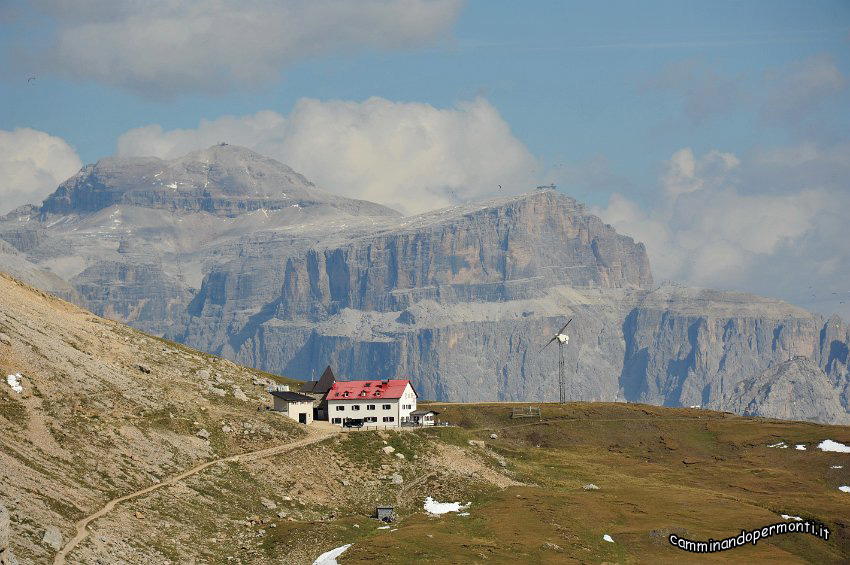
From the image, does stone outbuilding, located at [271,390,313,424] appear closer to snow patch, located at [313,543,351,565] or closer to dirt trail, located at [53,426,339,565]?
dirt trail, located at [53,426,339,565]

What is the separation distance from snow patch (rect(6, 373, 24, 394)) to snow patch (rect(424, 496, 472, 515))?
4579cm

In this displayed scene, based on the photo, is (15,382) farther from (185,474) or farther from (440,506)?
(440,506)

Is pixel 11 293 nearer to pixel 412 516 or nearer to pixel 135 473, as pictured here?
pixel 135 473

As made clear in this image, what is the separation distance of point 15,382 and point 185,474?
19.8 meters

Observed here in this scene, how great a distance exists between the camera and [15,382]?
13375cm

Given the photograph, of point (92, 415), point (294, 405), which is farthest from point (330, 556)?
point (294, 405)

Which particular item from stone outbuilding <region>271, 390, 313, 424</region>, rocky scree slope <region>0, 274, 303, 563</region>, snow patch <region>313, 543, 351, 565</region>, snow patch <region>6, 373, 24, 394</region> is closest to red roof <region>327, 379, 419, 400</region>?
stone outbuilding <region>271, 390, 313, 424</region>

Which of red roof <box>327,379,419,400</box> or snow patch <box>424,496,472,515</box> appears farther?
red roof <box>327,379,419,400</box>

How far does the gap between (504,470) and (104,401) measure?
55245 millimetres

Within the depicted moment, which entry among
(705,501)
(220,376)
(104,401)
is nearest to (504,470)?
(705,501)

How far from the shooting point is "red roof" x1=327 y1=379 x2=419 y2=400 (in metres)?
194

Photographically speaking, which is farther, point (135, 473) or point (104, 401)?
point (104, 401)

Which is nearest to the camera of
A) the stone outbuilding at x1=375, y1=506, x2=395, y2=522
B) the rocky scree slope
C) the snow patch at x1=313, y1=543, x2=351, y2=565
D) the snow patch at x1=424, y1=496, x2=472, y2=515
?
the rocky scree slope

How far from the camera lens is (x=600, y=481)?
180375 millimetres
